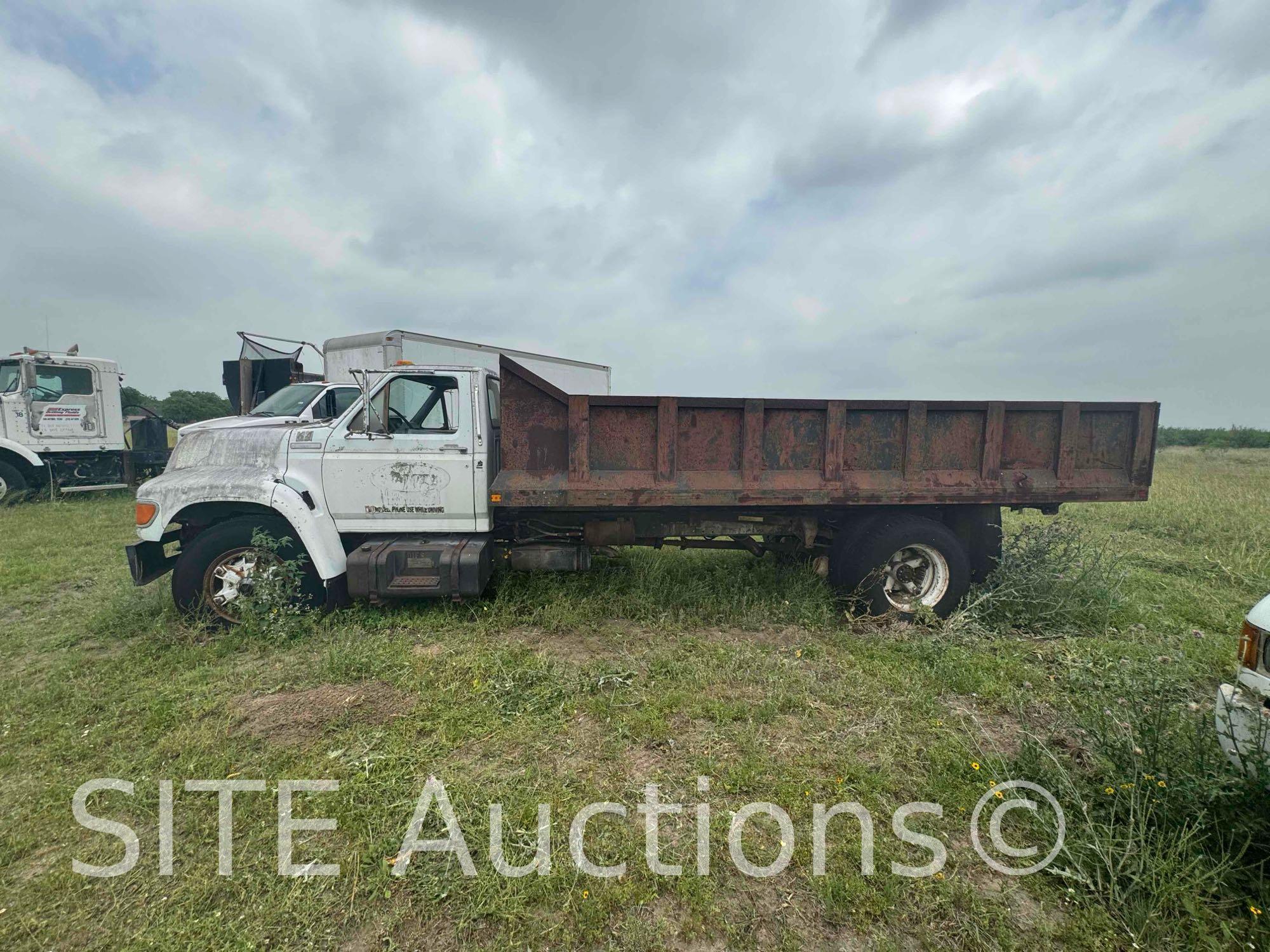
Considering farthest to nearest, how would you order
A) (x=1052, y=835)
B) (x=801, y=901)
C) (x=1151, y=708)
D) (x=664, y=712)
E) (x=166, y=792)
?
1. (x=664, y=712)
2. (x=1151, y=708)
3. (x=166, y=792)
4. (x=1052, y=835)
5. (x=801, y=901)

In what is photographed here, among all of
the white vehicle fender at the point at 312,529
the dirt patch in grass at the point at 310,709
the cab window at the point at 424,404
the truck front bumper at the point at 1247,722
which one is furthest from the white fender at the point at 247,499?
the truck front bumper at the point at 1247,722

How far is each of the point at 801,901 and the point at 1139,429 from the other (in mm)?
4611

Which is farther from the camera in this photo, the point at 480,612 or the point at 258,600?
the point at 480,612

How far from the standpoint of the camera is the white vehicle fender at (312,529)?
13.2 feet

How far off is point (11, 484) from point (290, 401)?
7.61 meters

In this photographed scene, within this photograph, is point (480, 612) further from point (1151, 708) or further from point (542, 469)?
point (1151, 708)

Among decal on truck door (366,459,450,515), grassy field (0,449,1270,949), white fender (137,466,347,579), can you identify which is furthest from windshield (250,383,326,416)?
grassy field (0,449,1270,949)

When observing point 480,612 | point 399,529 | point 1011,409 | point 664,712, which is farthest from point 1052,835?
point 399,529

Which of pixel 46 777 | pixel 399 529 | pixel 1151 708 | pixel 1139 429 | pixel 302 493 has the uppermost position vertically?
pixel 1139 429

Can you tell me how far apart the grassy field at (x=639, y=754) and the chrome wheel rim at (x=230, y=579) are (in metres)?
0.20

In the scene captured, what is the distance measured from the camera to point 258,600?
157 inches

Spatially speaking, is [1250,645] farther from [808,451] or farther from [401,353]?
[401,353]

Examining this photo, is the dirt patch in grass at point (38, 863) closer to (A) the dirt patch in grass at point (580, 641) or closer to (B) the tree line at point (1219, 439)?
(A) the dirt patch in grass at point (580, 641)

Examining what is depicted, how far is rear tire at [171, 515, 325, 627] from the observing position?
4020 millimetres
